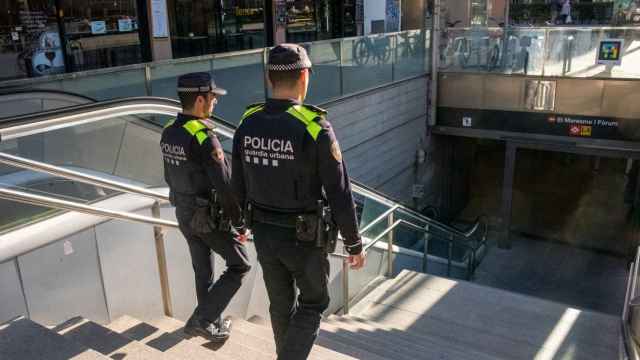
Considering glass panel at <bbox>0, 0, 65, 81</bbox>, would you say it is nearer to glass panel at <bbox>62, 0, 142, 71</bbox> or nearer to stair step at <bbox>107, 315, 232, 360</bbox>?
glass panel at <bbox>62, 0, 142, 71</bbox>

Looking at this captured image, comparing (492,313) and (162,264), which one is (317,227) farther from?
(492,313)

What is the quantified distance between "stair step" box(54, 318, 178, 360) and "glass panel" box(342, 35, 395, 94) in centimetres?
754

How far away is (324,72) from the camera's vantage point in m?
9.31

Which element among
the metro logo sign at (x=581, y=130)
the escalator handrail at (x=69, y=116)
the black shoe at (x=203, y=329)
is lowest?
the metro logo sign at (x=581, y=130)

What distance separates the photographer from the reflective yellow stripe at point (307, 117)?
2.32 meters

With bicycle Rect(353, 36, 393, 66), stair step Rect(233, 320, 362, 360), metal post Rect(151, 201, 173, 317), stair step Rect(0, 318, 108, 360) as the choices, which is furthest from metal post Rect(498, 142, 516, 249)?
stair step Rect(0, 318, 108, 360)

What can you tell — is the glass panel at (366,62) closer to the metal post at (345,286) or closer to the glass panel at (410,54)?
the glass panel at (410,54)

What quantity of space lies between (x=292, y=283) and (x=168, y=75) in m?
4.29

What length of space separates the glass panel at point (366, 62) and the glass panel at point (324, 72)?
27 cm

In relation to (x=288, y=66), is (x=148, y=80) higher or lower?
lower

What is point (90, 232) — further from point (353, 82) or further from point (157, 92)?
point (353, 82)

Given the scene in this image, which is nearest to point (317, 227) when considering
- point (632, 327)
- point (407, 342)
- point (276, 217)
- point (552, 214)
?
point (276, 217)

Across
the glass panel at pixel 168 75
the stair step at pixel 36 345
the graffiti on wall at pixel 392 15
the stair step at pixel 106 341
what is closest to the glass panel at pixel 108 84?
the glass panel at pixel 168 75

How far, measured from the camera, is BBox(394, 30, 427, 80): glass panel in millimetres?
Result: 12062
